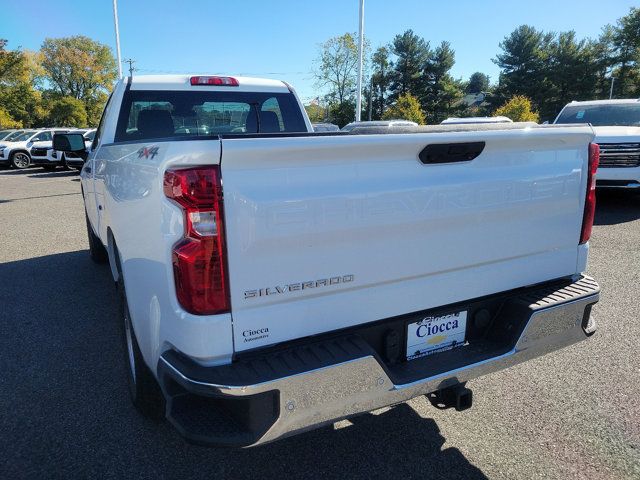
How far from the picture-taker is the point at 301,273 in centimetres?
190

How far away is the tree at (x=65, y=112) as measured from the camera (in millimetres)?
60750

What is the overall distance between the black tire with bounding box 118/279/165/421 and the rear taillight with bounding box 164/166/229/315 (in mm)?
896

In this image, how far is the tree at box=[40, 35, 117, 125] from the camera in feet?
237

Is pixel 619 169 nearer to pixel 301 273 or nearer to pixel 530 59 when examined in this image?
pixel 301 273

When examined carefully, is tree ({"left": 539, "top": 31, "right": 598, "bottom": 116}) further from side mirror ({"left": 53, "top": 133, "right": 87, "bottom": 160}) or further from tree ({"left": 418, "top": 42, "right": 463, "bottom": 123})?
side mirror ({"left": 53, "top": 133, "right": 87, "bottom": 160})

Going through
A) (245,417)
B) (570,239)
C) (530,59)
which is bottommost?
(245,417)

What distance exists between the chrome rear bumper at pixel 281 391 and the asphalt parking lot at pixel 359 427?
0.68m

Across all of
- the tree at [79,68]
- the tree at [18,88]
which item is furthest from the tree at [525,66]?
the tree at [79,68]

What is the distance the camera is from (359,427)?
278cm

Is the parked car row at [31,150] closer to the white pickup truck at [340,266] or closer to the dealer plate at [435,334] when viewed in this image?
the white pickup truck at [340,266]

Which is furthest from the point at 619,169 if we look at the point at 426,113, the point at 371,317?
the point at 426,113

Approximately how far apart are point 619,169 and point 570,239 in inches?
303

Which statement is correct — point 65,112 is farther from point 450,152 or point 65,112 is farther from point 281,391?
point 281,391

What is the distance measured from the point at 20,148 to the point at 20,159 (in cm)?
57
